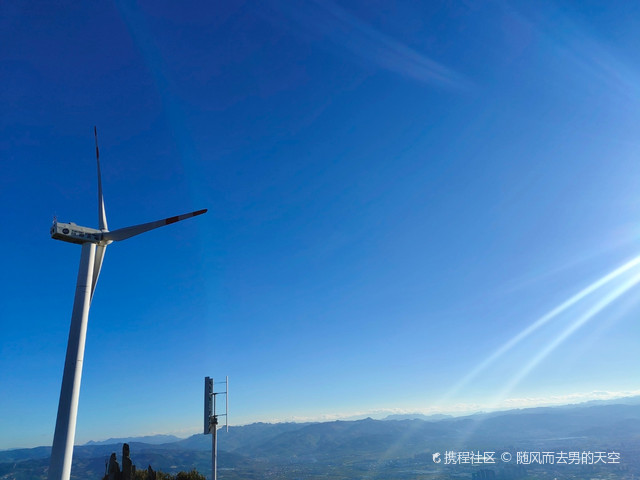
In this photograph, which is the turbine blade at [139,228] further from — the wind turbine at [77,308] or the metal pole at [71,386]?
the metal pole at [71,386]

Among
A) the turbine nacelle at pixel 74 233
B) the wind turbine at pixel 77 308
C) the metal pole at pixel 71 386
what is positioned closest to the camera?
the metal pole at pixel 71 386

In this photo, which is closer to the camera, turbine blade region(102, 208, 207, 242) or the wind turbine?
the wind turbine

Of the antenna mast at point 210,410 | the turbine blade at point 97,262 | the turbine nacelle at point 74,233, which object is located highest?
the turbine nacelle at point 74,233

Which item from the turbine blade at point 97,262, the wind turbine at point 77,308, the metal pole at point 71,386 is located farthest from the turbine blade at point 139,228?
the metal pole at point 71,386

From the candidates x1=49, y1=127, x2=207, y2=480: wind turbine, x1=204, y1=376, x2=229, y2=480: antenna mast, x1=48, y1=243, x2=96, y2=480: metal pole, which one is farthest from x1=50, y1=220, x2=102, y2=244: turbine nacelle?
x1=204, y1=376, x2=229, y2=480: antenna mast

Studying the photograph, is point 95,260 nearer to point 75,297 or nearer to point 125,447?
point 75,297

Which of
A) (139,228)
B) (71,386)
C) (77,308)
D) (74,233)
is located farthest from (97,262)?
(71,386)

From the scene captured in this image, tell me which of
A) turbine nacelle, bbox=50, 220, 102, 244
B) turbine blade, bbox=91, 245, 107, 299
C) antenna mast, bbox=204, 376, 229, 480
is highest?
turbine nacelle, bbox=50, 220, 102, 244

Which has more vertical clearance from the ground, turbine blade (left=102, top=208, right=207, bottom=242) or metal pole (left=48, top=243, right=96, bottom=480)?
turbine blade (left=102, top=208, right=207, bottom=242)

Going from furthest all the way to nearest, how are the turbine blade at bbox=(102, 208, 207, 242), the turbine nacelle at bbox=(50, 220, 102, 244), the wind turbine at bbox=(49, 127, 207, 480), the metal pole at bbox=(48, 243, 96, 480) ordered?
the turbine blade at bbox=(102, 208, 207, 242)
the turbine nacelle at bbox=(50, 220, 102, 244)
the wind turbine at bbox=(49, 127, 207, 480)
the metal pole at bbox=(48, 243, 96, 480)

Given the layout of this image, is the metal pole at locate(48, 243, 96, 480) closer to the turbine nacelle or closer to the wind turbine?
the wind turbine
